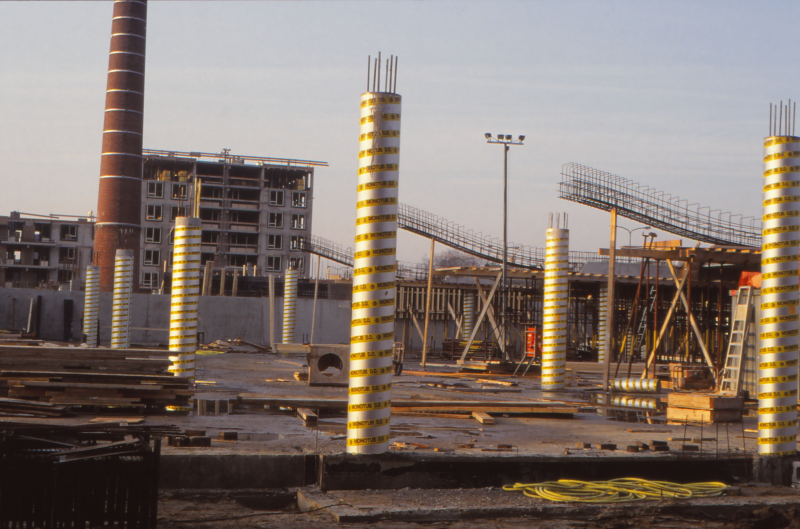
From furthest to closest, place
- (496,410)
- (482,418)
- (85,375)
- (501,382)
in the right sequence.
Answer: (501,382), (496,410), (482,418), (85,375)

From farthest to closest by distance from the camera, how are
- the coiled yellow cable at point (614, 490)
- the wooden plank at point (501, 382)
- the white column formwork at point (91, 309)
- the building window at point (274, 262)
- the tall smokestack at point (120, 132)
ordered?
the building window at point (274, 262) < the tall smokestack at point (120, 132) < the white column formwork at point (91, 309) < the wooden plank at point (501, 382) < the coiled yellow cable at point (614, 490)

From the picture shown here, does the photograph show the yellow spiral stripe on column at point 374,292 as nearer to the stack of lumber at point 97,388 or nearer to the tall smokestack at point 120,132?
the stack of lumber at point 97,388

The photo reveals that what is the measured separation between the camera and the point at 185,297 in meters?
18.5

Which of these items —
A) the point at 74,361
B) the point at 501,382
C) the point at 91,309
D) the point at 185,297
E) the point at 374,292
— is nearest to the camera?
the point at 374,292

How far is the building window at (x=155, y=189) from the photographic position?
79125 mm

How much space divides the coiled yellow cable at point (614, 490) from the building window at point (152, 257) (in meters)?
73.2

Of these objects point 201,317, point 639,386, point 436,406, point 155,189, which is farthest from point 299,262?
point 436,406

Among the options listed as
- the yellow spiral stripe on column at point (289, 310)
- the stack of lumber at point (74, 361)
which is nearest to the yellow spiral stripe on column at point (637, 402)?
the stack of lumber at point (74, 361)

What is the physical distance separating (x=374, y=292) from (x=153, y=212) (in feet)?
245

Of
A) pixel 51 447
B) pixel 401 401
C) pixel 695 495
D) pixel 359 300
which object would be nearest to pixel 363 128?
pixel 359 300

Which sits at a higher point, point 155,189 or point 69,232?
point 155,189

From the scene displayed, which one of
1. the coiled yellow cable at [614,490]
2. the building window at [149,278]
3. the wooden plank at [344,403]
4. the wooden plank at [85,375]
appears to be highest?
the building window at [149,278]

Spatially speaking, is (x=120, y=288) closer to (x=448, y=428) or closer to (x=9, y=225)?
(x=448, y=428)

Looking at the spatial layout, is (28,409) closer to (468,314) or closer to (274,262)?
(468,314)
